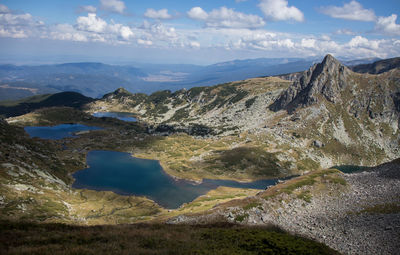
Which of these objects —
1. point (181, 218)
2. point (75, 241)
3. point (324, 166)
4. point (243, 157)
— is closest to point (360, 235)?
point (181, 218)

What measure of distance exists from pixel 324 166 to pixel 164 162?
414 ft

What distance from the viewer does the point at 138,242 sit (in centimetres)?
3353

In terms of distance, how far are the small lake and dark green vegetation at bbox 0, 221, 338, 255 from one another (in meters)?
74.6

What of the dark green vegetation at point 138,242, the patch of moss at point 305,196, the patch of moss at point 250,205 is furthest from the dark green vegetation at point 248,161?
the dark green vegetation at point 138,242

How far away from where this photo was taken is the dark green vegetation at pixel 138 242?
28312 mm

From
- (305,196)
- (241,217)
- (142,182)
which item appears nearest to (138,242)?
(241,217)

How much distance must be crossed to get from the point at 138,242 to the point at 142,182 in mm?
111905

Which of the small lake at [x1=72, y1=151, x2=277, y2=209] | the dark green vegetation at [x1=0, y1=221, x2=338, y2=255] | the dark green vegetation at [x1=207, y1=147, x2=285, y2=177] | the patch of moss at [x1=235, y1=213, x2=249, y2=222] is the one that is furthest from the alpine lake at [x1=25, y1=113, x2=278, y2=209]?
the dark green vegetation at [x1=0, y1=221, x2=338, y2=255]

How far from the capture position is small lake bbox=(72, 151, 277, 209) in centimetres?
12494

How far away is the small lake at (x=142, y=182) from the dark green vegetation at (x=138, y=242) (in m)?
74.6

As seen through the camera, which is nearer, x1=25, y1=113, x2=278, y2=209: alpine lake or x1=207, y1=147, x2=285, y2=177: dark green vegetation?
x1=25, y1=113, x2=278, y2=209: alpine lake

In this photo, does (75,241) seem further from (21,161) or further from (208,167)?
(208,167)

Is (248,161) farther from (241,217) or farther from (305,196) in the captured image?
(241,217)

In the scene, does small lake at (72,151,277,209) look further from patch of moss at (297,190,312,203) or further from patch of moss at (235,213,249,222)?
patch of moss at (297,190,312,203)
